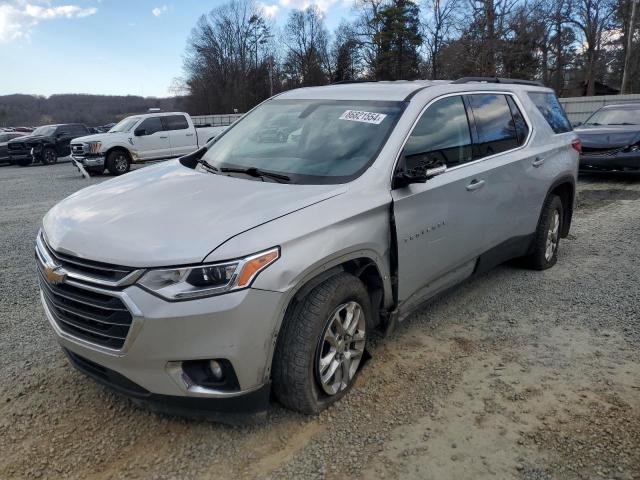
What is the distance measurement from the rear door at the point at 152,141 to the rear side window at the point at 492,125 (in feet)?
44.9

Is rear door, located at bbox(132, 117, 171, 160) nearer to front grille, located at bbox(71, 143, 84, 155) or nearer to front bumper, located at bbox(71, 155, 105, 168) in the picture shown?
front bumper, located at bbox(71, 155, 105, 168)

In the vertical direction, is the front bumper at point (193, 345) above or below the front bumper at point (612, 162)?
above

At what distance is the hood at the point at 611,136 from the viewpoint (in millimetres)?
10164

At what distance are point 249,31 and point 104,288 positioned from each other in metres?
79.6

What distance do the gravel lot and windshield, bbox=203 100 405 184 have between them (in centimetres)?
137

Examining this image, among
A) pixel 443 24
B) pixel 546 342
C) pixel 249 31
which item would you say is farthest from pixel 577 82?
pixel 546 342

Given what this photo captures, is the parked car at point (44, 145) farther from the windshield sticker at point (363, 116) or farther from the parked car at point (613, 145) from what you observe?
the windshield sticker at point (363, 116)

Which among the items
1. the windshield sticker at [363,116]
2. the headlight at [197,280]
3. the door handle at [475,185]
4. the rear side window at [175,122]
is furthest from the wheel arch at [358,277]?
the rear side window at [175,122]

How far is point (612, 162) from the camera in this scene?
10.3m

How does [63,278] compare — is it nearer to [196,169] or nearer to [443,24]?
[196,169]

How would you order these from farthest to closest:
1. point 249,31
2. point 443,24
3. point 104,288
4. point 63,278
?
1. point 249,31
2. point 443,24
3. point 63,278
4. point 104,288

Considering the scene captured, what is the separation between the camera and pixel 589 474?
8.06 ft

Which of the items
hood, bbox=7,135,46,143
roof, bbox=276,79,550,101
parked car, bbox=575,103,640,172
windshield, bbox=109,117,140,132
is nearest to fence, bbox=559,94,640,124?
parked car, bbox=575,103,640,172

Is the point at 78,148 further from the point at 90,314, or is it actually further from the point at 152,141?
the point at 90,314
